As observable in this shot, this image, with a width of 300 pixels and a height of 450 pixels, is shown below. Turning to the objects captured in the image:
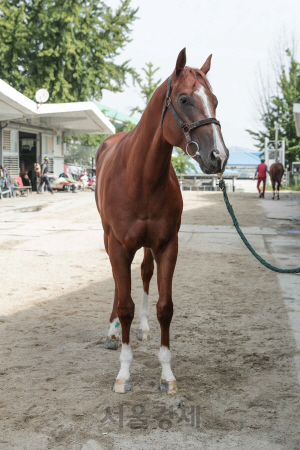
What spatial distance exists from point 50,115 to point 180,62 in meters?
20.3

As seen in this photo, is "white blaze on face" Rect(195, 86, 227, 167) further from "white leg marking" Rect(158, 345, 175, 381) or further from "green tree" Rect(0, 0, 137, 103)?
"green tree" Rect(0, 0, 137, 103)

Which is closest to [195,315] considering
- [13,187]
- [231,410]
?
[231,410]

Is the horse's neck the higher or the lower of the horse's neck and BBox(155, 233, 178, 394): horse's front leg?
the higher

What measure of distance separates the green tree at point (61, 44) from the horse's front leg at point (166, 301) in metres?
26.2

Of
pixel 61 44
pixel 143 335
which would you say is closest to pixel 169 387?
pixel 143 335

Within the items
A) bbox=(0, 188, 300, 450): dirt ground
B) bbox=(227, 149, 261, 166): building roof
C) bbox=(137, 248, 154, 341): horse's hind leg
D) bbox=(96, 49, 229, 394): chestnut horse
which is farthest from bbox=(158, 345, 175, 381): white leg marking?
bbox=(227, 149, 261, 166): building roof

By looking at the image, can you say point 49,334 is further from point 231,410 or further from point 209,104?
point 209,104

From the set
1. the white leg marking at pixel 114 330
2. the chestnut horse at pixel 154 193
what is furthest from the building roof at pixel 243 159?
the chestnut horse at pixel 154 193

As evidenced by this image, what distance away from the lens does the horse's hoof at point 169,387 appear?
311 centimetres

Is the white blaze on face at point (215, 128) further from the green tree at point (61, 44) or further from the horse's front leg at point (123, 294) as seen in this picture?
the green tree at point (61, 44)

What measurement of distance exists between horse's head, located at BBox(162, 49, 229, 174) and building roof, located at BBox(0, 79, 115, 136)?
14.2 meters

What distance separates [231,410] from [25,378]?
55.7 inches

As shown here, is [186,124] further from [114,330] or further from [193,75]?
[114,330]

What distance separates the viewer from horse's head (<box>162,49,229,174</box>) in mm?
2523
